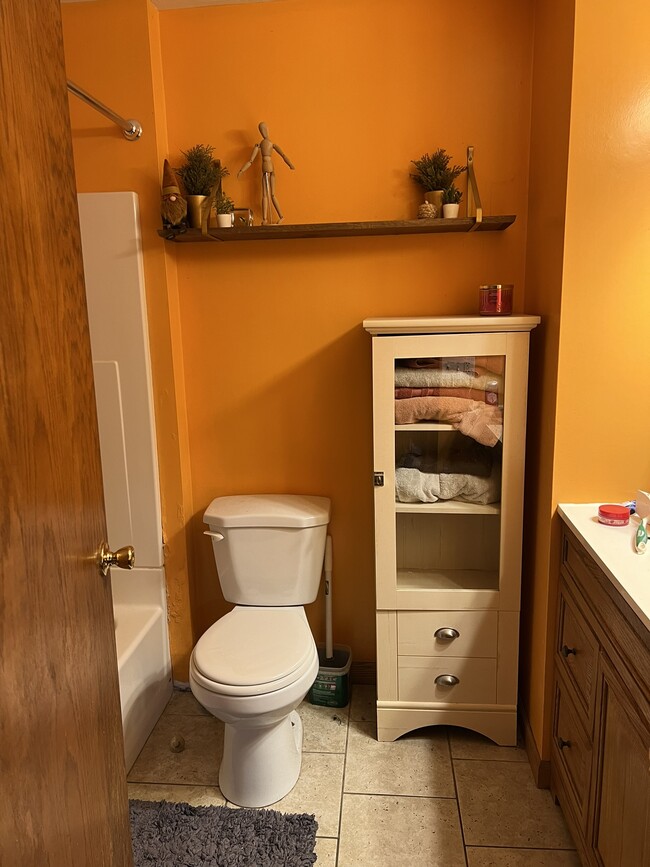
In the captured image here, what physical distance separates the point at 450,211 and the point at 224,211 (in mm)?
741

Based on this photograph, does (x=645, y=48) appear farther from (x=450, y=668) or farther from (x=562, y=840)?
(x=562, y=840)

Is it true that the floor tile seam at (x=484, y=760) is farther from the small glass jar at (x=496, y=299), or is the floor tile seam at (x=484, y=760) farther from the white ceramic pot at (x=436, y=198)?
the white ceramic pot at (x=436, y=198)

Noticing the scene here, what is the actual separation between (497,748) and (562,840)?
0.39m

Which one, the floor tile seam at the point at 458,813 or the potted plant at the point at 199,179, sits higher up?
the potted plant at the point at 199,179

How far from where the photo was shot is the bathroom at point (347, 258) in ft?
5.84

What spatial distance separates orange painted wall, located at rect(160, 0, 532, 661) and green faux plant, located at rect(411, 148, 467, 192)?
5cm

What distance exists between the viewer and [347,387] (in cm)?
235

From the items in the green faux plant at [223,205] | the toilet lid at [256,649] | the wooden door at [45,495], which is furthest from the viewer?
the green faux plant at [223,205]

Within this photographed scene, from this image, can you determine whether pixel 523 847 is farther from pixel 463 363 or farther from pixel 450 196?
pixel 450 196

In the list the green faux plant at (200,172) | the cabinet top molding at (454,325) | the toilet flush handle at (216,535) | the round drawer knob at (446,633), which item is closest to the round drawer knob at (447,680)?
the round drawer knob at (446,633)

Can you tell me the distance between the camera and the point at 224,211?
219 centimetres

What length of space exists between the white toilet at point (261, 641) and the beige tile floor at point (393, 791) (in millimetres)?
113

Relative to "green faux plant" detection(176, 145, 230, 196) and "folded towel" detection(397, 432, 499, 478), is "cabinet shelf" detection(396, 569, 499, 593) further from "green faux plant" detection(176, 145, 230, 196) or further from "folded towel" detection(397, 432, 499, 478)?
"green faux plant" detection(176, 145, 230, 196)

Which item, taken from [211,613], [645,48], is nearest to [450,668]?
[211,613]
